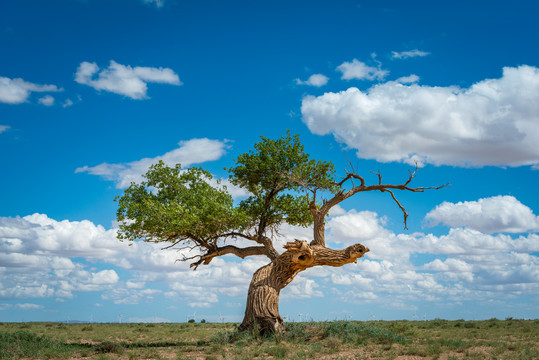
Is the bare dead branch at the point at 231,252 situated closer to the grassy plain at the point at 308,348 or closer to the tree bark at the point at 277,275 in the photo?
the tree bark at the point at 277,275

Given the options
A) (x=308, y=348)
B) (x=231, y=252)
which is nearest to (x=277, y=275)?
(x=231, y=252)

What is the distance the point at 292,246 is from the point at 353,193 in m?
4.39

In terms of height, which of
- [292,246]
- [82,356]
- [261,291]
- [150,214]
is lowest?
[82,356]

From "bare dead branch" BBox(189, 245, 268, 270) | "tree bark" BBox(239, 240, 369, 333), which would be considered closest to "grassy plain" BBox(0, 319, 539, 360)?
"tree bark" BBox(239, 240, 369, 333)

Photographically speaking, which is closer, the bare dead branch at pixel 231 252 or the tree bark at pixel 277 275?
the tree bark at pixel 277 275

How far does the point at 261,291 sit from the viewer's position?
21.3 m

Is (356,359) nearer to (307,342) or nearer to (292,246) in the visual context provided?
(307,342)

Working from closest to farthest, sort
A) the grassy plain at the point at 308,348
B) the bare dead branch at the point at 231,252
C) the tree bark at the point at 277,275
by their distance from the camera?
the grassy plain at the point at 308,348, the tree bark at the point at 277,275, the bare dead branch at the point at 231,252

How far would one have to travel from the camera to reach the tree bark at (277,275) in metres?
20.8

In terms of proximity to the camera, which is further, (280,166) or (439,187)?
(280,166)

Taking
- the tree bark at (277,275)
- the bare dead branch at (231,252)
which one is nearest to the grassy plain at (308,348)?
the tree bark at (277,275)

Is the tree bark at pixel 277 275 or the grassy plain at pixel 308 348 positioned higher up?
the tree bark at pixel 277 275

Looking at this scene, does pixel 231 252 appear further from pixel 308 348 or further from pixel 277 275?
pixel 308 348

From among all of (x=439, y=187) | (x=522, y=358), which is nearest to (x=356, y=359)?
(x=522, y=358)
